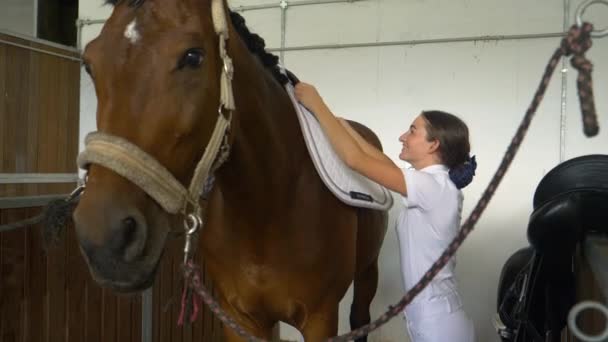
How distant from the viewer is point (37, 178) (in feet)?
9.50

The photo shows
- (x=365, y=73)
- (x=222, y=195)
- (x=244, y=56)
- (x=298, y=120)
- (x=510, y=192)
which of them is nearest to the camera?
(x=244, y=56)

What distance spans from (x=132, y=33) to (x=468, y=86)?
2.11m

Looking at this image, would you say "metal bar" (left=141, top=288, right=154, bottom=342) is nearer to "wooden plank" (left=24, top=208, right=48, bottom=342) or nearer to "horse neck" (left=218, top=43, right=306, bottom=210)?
"wooden plank" (left=24, top=208, right=48, bottom=342)

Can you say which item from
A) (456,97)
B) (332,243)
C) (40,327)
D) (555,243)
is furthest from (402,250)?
(456,97)

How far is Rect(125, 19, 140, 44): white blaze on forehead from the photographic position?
729 millimetres

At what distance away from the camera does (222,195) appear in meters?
1.11

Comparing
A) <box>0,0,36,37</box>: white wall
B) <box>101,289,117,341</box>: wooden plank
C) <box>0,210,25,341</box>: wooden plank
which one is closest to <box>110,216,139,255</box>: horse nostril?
<box>0,210,25,341</box>: wooden plank

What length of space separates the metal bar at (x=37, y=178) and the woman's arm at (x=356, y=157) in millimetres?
2188

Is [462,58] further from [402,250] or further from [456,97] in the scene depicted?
[402,250]

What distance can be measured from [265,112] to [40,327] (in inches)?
49.7

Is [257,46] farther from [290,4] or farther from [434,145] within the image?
[290,4]

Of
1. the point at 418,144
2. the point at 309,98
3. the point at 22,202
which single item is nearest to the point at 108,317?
the point at 22,202

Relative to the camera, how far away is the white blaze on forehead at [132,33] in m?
0.73

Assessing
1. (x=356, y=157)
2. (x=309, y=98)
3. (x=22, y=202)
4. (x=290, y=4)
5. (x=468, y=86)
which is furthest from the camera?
(x=290, y=4)
